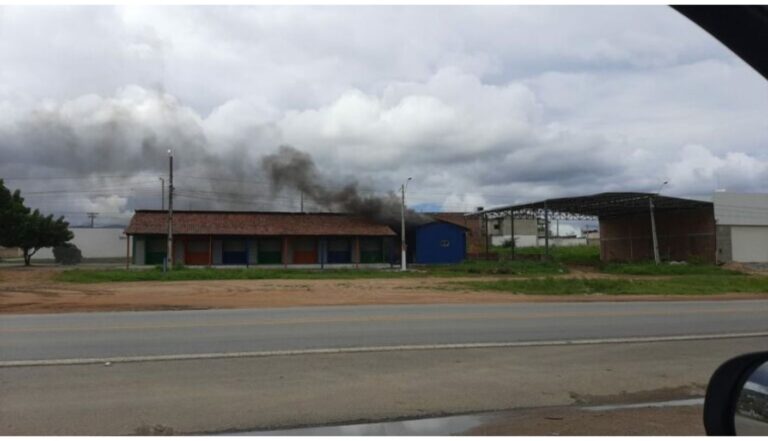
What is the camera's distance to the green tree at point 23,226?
51.1 m

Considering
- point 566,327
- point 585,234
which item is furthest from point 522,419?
point 585,234

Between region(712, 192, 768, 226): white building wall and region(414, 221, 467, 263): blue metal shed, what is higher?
region(712, 192, 768, 226): white building wall

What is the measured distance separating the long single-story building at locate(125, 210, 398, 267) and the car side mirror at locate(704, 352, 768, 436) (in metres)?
48.2

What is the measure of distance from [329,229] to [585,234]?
87.3 m

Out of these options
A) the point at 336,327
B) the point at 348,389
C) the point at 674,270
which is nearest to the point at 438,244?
the point at 674,270

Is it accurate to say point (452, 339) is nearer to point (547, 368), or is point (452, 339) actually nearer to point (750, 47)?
point (547, 368)

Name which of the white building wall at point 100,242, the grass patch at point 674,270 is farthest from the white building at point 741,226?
the white building wall at point 100,242

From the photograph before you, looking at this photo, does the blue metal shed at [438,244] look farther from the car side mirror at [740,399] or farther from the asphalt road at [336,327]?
the car side mirror at [740,399]

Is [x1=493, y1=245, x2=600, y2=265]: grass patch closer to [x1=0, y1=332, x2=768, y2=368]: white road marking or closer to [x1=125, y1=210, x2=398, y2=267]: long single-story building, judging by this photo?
[x1=125, y1=210, x2=398, y2=267]: long single-story building

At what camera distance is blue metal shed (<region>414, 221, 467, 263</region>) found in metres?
55.9

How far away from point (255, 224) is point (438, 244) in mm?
15717

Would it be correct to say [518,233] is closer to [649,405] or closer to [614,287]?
[614,287]

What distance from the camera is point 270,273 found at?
38.4 metres

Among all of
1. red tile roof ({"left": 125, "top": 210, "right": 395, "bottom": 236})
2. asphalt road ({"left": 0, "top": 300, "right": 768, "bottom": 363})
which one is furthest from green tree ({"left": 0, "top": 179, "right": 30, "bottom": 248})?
asphalt road ({"left": 0, "top": 300, "right": 768, "bottom": 363})
